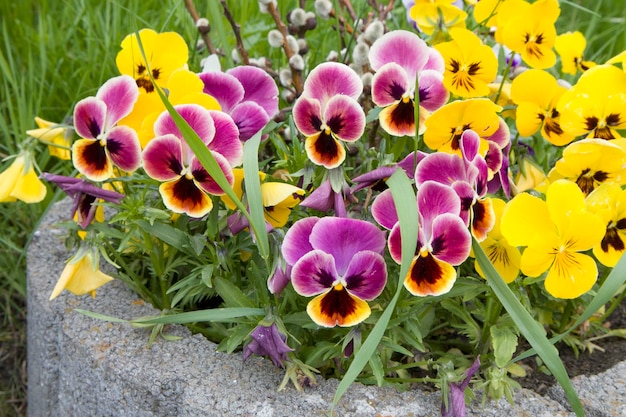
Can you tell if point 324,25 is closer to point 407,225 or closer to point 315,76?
point 315,76

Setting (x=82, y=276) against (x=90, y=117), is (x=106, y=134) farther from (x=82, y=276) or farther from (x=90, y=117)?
(x=82, y=276)

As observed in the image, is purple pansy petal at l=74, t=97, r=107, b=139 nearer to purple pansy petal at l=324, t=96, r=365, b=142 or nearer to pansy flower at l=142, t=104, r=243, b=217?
pansy flower at l=142, t=104, r=243, b=217

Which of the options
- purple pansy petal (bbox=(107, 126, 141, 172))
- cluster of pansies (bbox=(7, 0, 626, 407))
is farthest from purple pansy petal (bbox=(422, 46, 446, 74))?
purple pansy petal (bbox=(107, 126, 141, 172))

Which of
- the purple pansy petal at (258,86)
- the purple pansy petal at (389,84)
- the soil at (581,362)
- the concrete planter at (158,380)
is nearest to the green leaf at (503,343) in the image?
the concrete planter at (158,380)

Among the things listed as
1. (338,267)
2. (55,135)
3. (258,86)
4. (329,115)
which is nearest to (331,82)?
(329,115)

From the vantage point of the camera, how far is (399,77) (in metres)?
1.14

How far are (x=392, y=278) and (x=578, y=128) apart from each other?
15.3 inches

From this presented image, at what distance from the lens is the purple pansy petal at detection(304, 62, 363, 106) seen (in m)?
1.11

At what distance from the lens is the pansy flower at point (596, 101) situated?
121 cm

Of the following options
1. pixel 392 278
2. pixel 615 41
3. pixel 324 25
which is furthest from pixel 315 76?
pixel 615 41

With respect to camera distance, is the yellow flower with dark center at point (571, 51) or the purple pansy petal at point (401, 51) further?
the yellow flower with dark center at point (571, 51)

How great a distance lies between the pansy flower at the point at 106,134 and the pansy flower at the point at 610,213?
66 centimetres

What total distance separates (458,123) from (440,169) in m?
0.12

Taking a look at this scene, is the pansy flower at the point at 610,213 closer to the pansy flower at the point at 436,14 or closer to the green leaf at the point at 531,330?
the green leaf at the point at 531,330
